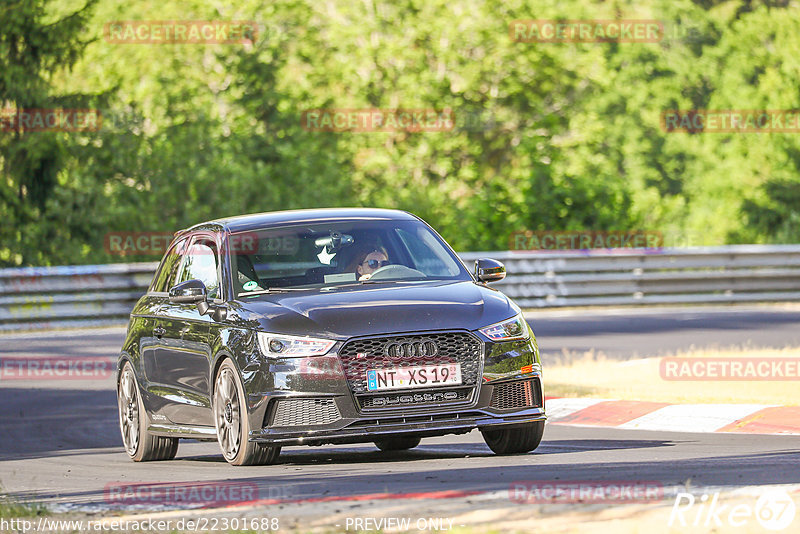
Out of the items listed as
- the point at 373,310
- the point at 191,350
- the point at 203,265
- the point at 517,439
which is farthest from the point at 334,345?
the point at 203,265

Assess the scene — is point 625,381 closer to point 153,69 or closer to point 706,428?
point 706,428

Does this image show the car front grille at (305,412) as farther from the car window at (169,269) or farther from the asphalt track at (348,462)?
the car window at (169,269)

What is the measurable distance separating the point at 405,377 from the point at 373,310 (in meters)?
0.46

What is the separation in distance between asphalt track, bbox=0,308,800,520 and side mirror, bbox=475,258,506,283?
1.15 m

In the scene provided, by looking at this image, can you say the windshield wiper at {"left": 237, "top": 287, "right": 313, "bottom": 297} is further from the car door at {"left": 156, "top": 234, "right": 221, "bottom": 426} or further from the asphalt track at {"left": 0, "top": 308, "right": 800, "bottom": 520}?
the asphalt track at {"left": 0, "top": 308, "right": 800, "bottom": 520}

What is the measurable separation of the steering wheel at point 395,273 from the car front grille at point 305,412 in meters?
1.30

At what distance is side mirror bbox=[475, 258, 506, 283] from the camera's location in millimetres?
10461

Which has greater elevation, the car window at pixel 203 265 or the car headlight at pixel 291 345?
the car window at pixel 203 265

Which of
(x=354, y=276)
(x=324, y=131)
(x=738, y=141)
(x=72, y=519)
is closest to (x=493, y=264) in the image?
(x=354, y=276)

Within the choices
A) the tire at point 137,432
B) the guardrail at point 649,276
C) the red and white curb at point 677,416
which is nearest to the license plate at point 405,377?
the tire at point 137,432

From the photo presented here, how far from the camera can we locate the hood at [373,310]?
9.32m

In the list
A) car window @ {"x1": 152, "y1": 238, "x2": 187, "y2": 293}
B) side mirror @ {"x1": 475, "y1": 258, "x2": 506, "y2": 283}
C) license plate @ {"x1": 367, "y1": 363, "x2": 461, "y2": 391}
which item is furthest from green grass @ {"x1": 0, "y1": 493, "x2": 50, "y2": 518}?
car window @ {"x1": 152, "y1": 238, "x2": 187, "y2": 293}

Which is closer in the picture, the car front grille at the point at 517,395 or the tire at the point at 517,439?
the car front grille at the point at 517,395

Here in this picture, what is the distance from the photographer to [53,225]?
107 ft
